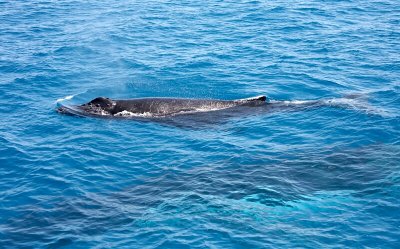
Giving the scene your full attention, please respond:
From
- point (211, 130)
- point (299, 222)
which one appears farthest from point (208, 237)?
point (211, 130)

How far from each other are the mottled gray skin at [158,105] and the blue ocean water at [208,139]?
3.15 ft

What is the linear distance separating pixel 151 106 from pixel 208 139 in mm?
4701

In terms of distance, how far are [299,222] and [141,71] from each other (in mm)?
20087

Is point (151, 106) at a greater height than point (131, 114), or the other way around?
point (151, 106)

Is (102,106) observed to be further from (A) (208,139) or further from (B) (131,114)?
(A) (208,139)

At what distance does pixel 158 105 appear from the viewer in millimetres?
30875

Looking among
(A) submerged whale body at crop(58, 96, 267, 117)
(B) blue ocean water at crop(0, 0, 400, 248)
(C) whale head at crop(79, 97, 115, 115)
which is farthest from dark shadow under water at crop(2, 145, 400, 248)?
(C) whale head at crop(79, 97, 115, 115)

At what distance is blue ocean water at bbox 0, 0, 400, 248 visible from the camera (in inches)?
803

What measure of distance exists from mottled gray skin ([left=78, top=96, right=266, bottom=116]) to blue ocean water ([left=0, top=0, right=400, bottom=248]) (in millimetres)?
959

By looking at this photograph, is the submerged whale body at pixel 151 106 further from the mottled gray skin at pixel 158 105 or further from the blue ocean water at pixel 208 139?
the blue ocean water at pixel 208 139

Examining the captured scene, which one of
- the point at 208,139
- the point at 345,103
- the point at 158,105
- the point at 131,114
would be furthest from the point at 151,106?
the point at 345,103

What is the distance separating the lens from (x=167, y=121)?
2983 cm

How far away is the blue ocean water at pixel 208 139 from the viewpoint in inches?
803

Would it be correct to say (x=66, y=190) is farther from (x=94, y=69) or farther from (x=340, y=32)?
(x=340, y=32)
